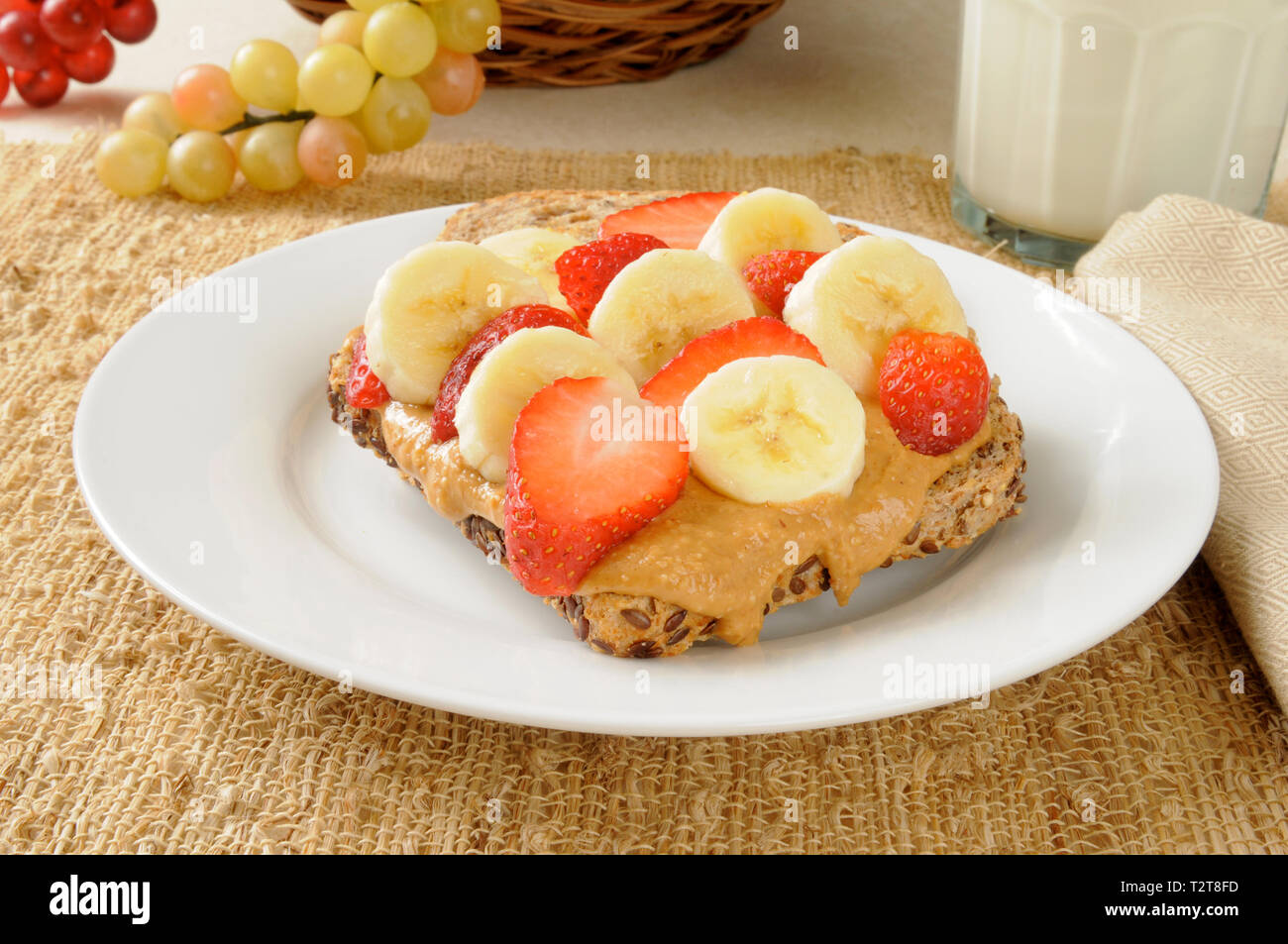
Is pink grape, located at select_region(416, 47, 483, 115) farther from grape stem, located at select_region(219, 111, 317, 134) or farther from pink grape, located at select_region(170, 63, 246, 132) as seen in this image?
pink grape, located at select_region(170, 63, 246, 132)

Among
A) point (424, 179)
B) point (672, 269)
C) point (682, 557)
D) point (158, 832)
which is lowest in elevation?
point (424, 179)

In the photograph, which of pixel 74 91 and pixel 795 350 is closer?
pixel 795 350

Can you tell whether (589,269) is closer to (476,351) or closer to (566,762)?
(476,351)

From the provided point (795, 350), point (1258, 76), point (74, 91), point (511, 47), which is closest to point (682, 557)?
point (795, 350)

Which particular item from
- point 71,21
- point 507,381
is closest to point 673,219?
point 507,381

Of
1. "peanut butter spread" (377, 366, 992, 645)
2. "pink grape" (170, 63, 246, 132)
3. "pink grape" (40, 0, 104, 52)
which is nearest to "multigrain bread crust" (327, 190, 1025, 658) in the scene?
"peanut butter spread" (377, 366, 992, 645)

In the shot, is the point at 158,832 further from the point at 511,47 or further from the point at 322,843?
the point at 511,47

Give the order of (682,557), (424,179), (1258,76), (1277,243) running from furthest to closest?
(424,179) → (1258,76) → (1277,243) → (682,557)

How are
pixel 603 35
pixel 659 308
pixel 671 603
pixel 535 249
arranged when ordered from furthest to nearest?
pixel 603 35 < pixel 535 249 < pixel 659 308 < pixel 671 603
